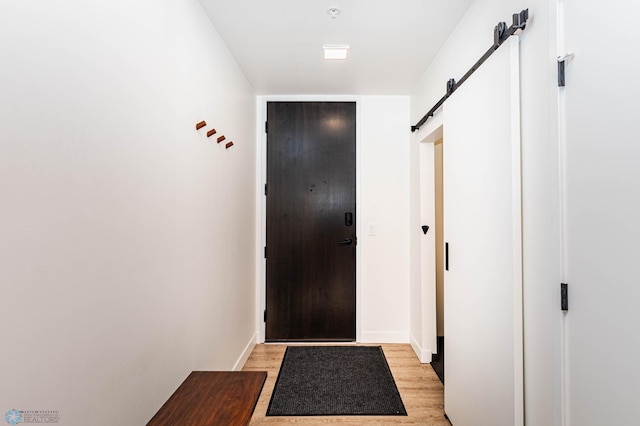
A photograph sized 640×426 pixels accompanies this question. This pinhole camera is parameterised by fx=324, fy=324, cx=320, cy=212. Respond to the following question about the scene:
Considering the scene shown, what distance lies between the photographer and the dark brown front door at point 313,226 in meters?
3.46

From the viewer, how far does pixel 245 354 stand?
2.99 meters

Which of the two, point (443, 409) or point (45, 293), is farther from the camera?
point (443, 409)

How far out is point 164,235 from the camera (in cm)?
145

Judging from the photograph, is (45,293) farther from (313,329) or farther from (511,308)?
(313,329)

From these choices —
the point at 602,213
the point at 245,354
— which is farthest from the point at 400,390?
the point at 602,213

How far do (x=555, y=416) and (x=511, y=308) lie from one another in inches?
16.0

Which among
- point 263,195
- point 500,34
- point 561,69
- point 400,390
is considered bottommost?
point 400,390

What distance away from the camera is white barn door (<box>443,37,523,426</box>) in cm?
141

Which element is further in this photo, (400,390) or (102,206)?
(400,390)

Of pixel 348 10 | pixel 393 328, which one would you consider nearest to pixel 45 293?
pixel 348 10

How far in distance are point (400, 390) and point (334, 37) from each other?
8.73ft

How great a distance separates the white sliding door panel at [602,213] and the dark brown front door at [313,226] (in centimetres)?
243

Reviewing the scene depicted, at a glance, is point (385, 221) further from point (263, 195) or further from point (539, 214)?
point (539, 214)

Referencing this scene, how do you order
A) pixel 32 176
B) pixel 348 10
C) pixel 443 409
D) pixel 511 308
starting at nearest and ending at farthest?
pixel 32 176
pixel 511 308
pixel 348 10
pixel 443 409
